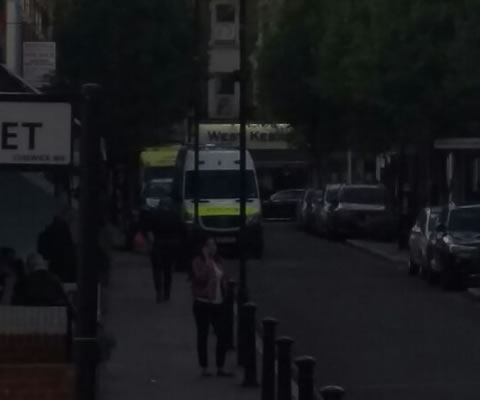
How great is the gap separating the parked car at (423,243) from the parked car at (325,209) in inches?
647

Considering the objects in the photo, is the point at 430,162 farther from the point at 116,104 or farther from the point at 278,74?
the point at 278,74

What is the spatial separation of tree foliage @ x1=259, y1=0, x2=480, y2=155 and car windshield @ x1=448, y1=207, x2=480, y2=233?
6.78m

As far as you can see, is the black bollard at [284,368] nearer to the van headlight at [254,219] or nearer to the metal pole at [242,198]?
the metal pole at [242,198]

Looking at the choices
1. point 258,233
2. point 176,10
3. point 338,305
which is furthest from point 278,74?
point 338,305

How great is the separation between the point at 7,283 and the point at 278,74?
50539 mm

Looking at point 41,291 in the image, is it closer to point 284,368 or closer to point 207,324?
point 284,368

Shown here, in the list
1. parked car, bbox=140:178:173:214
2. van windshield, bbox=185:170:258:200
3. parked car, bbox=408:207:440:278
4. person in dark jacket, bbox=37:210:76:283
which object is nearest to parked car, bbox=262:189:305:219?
parked car, bbox=140:178:173:214

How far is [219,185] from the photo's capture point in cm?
4178

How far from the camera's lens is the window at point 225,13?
7594 cm

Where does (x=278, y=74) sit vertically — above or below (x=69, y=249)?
above

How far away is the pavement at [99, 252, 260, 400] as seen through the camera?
55.7ft

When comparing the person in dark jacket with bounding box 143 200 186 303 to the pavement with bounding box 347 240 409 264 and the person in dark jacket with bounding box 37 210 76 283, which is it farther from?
the pavement with bounding box 347 240 409 264

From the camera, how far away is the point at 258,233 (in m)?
41.6

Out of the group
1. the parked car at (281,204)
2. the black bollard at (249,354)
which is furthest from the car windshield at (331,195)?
the black bollard at (249,354)
